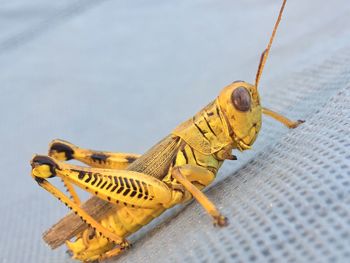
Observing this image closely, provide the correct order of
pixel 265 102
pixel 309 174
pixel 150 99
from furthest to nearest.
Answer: pixel 150 99 → pixel 265 102 → pixel 309 174

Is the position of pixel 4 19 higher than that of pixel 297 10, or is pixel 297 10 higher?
pixel 4 19

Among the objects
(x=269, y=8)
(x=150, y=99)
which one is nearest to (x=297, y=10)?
(x=269, y=8)

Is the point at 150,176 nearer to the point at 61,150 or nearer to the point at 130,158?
the point at 130,158

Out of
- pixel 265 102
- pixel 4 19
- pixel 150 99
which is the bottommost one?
pixel 265 102

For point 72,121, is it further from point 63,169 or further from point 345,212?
point 345,212

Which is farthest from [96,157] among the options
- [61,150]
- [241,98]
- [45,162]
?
[241,98]

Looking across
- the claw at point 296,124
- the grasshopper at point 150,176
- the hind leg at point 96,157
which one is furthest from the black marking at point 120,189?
the claw at point 296,124

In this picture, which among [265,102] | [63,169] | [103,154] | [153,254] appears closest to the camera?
[153,254]
